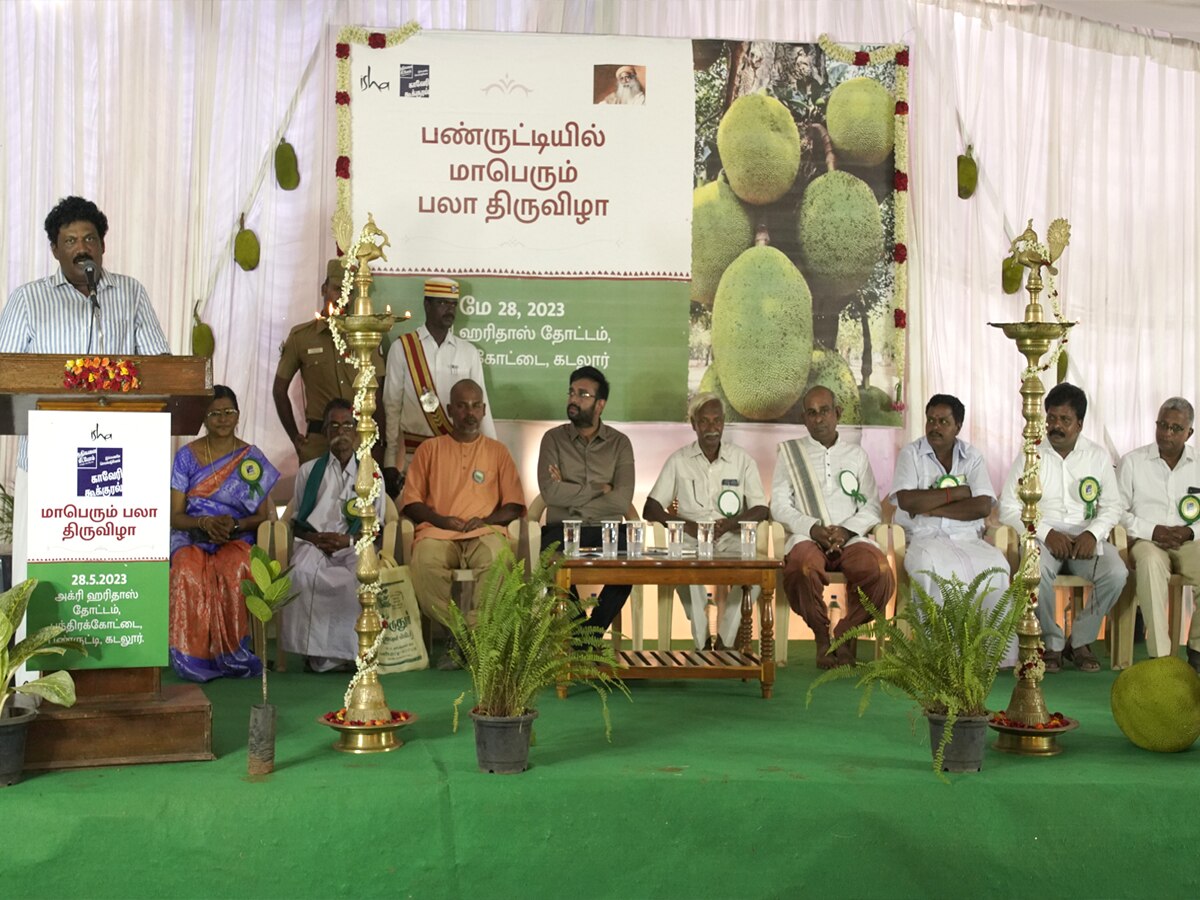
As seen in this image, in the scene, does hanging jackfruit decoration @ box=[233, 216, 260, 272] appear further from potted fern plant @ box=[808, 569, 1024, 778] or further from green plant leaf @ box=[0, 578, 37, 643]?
potted fern plant @ box=[808, 569, 1024, 778]

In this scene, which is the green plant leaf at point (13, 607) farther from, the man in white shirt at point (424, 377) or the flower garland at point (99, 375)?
the man in white shirt at point (424, 377)

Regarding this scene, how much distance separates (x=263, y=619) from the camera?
5102 millimetres

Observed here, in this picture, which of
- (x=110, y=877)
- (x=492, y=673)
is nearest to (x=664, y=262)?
(x=492, y=673)

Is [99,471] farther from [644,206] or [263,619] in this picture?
[644,206]

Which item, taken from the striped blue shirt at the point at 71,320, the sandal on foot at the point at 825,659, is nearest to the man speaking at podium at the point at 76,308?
the striped blue shirt at the point at 71,320

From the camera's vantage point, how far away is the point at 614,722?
19.1ft

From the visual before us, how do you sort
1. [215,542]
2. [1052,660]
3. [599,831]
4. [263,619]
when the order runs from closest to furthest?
1. [599,831]
2. [263,619]
3. [215,542]
4. [1052,660]

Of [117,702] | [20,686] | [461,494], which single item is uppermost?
[461,494]

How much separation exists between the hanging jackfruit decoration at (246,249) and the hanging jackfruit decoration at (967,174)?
4.37 m

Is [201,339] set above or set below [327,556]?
above

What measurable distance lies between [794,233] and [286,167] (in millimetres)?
3099

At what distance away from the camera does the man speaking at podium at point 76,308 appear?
5.65 m

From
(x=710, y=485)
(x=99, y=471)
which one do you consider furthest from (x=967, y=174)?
(x=99, y=471)

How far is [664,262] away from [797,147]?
1.11 metres
